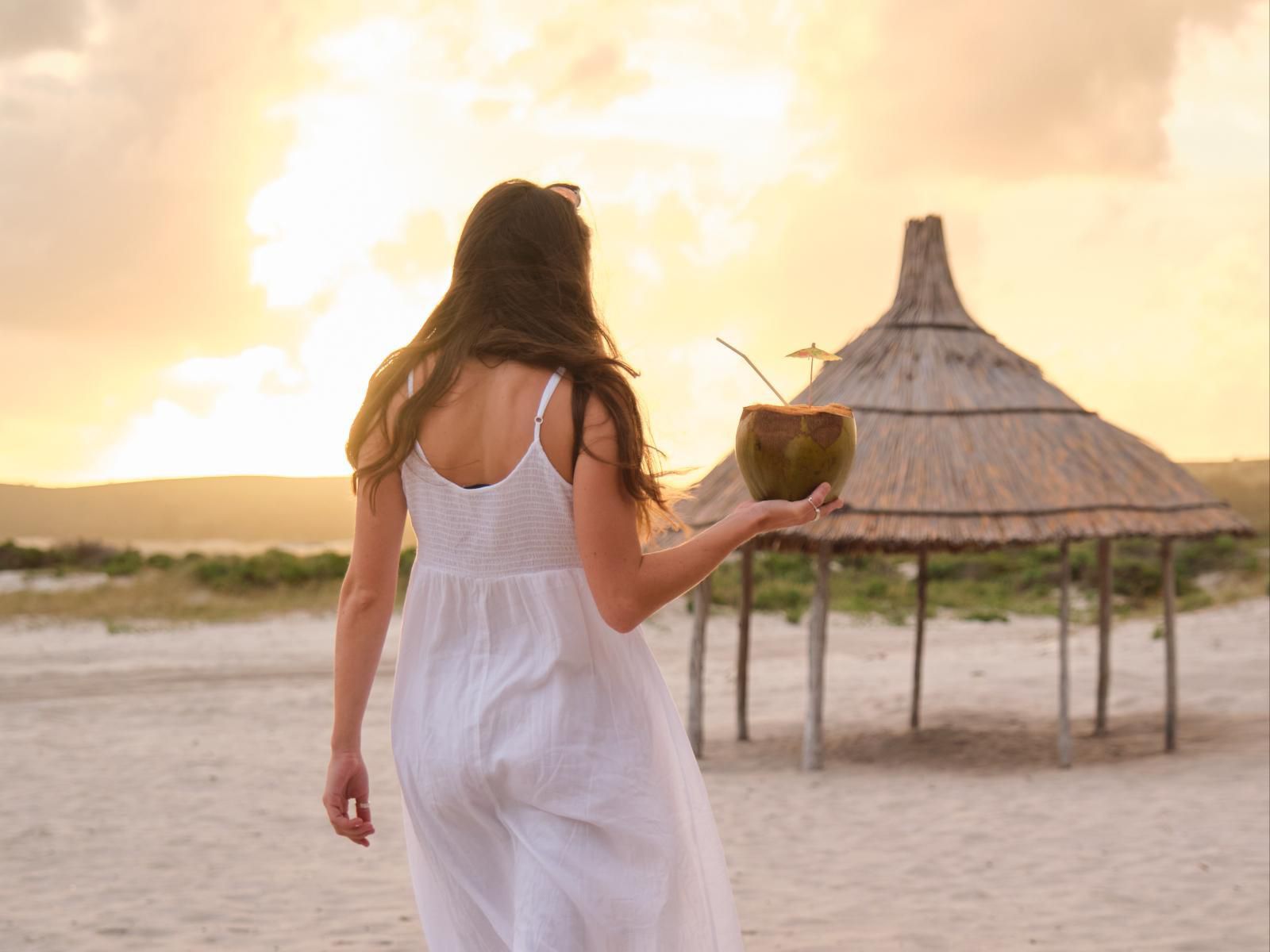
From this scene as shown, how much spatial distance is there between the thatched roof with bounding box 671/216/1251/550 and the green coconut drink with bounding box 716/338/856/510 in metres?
A: 6.66

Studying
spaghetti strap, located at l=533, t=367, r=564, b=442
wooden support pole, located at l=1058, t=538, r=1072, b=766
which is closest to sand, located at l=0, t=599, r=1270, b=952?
wooden support pole, located at l=1058, t=538, r=1072, b=766

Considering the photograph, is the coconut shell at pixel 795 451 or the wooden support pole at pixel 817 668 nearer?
the coconut shell at pixel 795 451

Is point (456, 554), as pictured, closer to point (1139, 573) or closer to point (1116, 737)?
point (1116, 737)

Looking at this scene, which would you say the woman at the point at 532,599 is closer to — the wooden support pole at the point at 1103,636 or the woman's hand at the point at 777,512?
the woman's hand at the point at 777,512

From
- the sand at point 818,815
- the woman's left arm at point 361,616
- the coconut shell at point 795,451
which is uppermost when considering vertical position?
the coconut shell at point 795,451

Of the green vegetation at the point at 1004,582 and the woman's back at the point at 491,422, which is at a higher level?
the woman's back at the point at 491,422

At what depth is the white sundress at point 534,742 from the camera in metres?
2.03

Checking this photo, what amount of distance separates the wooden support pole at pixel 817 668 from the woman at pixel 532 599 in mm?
7141

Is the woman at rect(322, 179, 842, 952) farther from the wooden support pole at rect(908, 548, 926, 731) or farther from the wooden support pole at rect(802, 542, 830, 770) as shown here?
the wooden support pole at rect(908, 548, 926, 731)

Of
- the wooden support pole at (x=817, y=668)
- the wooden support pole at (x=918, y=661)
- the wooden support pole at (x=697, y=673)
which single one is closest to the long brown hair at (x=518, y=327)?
the wooden support pole at (x=817, y=668)

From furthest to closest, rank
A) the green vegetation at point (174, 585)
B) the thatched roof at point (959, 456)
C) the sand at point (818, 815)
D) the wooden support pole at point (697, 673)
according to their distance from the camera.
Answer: the green vegetation at point (174, 585) < the wooden support pole at point (697, 673) < the thatched roof at point (959, 456) < the sand at point (818, 815)

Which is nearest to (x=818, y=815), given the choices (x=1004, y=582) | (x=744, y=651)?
(x=744, y=651)

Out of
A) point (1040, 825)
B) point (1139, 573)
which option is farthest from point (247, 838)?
point (1139, 573)

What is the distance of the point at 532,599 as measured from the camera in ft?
6.79
